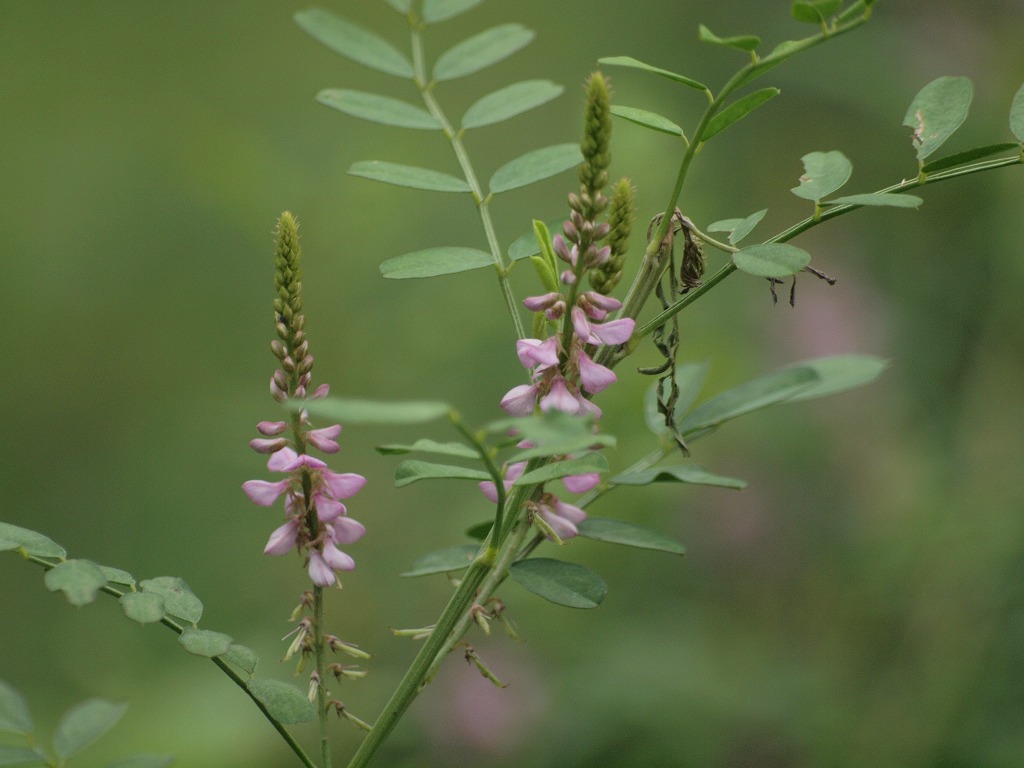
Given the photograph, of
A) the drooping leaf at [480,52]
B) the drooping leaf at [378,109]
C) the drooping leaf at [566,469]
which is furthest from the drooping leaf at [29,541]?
the drooping leaf at [480,52]

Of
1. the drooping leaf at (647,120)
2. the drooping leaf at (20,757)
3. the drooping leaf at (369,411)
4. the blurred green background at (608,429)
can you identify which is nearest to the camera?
the drooping leaf at (369,411)

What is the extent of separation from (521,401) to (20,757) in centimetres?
33

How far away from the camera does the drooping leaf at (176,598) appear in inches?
24.1

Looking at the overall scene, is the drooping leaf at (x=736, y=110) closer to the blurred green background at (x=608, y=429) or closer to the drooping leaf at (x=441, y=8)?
the drooping leaf at (x=441, y=8)

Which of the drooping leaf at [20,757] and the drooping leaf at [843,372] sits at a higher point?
the drooping leaf at [843,372]

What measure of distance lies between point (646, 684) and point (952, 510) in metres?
0.52

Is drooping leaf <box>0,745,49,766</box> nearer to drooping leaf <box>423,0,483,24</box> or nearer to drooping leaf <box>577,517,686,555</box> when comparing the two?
drooping leaf <box>577,517,686,555</box>

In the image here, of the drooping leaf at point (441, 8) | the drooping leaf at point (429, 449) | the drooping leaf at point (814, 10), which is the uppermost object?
the drooping leaf at point (441, 8)

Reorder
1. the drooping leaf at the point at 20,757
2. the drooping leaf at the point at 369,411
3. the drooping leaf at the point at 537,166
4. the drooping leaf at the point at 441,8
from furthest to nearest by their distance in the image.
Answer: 1. the drooping leaf at the point at 441,8
2. the drooping leaf at the point at 537,166
3. the drooping leaf at the point at 20,757
4. the drooping leaf at the point at 369,411

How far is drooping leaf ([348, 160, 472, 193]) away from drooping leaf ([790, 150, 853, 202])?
235 millimetres

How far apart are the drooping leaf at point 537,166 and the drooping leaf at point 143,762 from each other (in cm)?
45

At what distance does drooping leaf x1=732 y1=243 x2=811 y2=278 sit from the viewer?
1.90 feet

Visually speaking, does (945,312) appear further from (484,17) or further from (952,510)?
(484,17)

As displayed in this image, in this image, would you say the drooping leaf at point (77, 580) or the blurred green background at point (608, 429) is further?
the blurred green background at point (608, 429)
